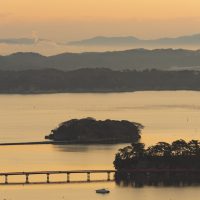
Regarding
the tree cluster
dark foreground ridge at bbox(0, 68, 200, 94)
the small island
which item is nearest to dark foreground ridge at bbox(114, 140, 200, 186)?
the tree cluster

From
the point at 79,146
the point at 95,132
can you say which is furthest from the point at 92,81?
the point at 79,146

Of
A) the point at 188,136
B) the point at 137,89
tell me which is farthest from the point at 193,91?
the point at 188,136

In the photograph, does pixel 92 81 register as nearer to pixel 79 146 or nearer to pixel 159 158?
pixel 79 146

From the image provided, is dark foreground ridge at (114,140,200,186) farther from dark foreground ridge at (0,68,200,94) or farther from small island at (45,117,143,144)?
dark foreground ridge at (0,68,200,94)

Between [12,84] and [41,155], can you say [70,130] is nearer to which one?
[41,155]

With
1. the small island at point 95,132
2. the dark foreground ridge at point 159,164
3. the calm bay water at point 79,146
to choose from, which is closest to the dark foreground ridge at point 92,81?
the calm bay water at point 79,146

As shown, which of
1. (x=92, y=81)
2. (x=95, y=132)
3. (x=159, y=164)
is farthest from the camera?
(x=92, y=81)
